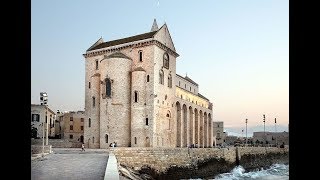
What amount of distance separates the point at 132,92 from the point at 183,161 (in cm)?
1045

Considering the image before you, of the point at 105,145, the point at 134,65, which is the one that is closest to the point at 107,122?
the point at 105,145

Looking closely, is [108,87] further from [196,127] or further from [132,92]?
[196,127]

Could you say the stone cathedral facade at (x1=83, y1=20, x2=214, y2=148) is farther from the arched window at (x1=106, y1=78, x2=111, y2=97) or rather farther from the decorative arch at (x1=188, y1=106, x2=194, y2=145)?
Result: the decorative arch at (x1=188, y1=106, x2=194, y2=145)

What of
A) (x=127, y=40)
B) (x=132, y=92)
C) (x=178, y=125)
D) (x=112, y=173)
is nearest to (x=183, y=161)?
(x=132, y=92)

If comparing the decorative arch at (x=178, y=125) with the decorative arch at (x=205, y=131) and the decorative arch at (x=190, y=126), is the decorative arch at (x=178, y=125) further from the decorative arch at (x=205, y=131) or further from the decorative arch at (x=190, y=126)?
the decorative arch at (x=205, y=131)

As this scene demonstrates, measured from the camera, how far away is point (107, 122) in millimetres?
40250

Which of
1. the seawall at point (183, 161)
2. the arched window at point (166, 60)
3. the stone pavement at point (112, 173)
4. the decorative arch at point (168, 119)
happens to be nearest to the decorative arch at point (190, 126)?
the seawall at point (183, 161)

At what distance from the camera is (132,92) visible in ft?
133

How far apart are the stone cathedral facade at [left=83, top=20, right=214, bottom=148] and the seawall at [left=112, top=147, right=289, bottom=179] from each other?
477 centimetres

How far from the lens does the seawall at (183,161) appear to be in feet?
91.4

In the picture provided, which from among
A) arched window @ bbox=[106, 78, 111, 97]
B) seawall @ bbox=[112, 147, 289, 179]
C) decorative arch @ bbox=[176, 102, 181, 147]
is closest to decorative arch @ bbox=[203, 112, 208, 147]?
seawall @ bbox=[112, 147, 289, 179]

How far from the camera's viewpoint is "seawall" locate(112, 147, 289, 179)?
91.4 feet
